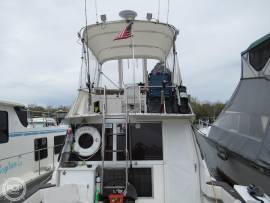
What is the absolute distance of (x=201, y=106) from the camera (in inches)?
1363

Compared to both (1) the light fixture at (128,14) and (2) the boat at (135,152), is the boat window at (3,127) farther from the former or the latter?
(1) the light fixture at (128,14)

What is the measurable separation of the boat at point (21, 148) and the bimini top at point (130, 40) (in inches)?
106

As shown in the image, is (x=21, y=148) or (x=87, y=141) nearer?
(x=87, y=141)

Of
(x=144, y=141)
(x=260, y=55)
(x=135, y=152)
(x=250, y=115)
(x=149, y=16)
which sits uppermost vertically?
(x=149, y=16)

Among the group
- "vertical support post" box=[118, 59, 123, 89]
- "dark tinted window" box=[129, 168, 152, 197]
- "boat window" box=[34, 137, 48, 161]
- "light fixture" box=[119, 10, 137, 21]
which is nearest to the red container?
"dark tinted window" box=[129, 168, 152, 197]

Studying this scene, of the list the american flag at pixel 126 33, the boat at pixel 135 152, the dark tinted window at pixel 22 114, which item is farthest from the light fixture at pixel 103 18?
the dark tinted window at pixel 22 114

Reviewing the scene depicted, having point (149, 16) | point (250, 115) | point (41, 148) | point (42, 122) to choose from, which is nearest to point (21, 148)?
point (41, 148)

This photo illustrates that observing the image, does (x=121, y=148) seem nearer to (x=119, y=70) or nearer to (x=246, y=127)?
(x=119, y=70)

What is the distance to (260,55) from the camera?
24.0 feet

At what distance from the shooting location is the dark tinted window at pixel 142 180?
4.76 m

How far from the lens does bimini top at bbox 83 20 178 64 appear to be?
18.9 feet

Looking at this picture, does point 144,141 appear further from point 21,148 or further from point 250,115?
point 21,148

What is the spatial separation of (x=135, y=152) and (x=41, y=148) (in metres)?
5.28

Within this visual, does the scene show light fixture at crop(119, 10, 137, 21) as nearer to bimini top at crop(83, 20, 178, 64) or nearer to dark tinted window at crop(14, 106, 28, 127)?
bimini top at crop(83, 20, 178, 64)
